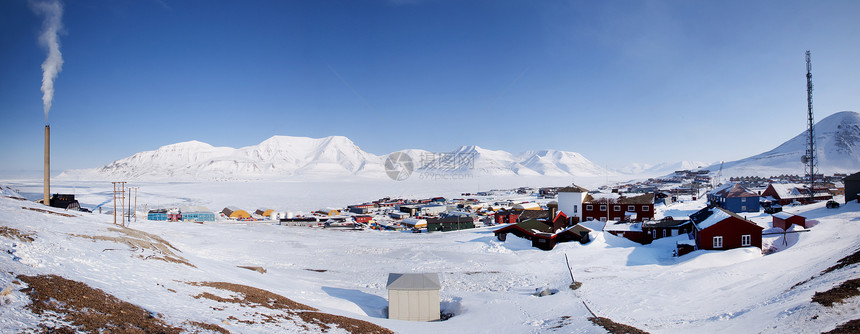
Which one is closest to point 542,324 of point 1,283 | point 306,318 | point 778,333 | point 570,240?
point 778,333

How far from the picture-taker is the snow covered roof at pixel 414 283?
15.3 metres

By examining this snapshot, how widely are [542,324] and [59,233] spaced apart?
18572 mm

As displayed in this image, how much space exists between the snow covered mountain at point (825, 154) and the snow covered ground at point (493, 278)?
168288 millimetres

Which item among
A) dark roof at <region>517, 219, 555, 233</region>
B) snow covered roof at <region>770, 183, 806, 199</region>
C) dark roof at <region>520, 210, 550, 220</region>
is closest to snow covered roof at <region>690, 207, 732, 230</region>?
dark roof at <region>517, 219, 555, 233</region>

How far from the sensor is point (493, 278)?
69.6ft

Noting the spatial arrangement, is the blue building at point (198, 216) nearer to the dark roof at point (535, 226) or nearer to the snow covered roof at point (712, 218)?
the dark roof at point (535, 226)

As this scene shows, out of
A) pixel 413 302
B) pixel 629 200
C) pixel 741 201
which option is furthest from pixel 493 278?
pixel 741 201

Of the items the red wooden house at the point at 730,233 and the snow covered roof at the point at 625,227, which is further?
the snow covered roof at the point at 625,227

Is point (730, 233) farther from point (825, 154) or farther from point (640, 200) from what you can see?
point (825, 154)

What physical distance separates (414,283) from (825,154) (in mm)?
225770

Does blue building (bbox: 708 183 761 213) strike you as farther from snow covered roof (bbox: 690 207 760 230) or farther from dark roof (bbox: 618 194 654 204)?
snow covered roof (bbox: 690 207 760 230)

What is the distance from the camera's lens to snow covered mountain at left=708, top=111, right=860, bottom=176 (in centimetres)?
15250

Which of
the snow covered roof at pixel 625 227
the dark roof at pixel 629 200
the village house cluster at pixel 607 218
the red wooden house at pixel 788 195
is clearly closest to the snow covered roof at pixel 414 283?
the village house cluster at pixel 607 218

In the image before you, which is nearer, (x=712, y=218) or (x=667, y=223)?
(x=712, y=218)
